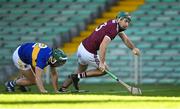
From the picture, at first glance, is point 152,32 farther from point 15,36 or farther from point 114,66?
point 15,36

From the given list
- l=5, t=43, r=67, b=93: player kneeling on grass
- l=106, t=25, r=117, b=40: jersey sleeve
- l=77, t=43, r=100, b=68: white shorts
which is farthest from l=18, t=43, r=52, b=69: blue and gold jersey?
l=106, t=25, r=117, b=40: jersey sleeve

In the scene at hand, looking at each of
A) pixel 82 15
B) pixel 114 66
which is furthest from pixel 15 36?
pixel 114 66

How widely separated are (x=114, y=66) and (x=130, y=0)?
6175mm

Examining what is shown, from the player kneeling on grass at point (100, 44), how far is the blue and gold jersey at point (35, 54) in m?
1.00

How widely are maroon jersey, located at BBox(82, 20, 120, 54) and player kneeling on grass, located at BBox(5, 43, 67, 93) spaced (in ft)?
3.05

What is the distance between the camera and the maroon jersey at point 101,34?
49.7 ft

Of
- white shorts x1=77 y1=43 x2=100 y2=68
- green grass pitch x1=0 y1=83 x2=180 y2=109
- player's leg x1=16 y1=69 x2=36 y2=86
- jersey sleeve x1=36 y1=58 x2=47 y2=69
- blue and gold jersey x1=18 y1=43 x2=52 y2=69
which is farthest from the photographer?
white shorts x1=77 y1=43 x2=100 y2=68

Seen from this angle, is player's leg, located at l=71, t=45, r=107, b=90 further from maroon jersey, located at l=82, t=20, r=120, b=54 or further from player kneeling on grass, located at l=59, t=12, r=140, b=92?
maroon jersey, located at l=82, t=20, r=120, b=54

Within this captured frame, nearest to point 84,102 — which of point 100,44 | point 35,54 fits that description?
point 35,54

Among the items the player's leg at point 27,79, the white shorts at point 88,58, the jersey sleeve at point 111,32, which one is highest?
the jersey sleeve at point 111,32

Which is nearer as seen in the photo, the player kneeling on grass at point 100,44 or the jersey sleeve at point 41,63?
the jersey sleeve at point 41,63


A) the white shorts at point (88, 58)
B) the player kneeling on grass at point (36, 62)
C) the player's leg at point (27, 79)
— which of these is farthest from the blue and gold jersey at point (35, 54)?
the white shorts at point (88, 58)

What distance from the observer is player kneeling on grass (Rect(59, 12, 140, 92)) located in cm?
1505

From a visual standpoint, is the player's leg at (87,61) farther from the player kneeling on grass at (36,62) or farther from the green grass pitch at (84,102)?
the green grass pitch at (84,102)
